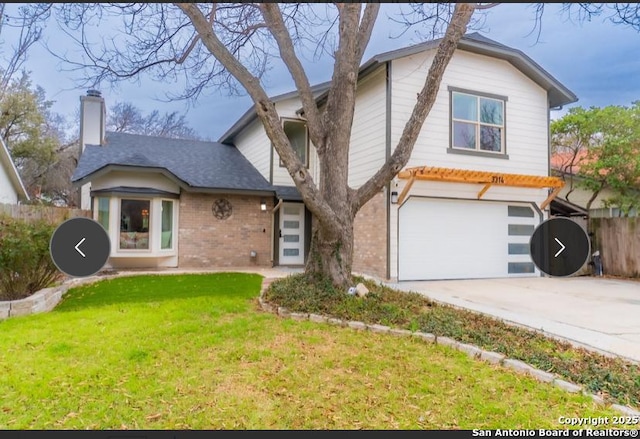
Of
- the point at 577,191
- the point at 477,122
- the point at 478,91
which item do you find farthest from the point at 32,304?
the point at 577,191

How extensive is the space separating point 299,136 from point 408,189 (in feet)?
19.1

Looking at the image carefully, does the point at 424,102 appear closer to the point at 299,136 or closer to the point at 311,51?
the point at 311,51

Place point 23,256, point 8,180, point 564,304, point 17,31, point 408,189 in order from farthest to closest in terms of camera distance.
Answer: point 8,180, point 17,31, point 408,189, point 564,304, point 23,256

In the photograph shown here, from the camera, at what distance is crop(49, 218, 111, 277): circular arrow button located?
6395 mm

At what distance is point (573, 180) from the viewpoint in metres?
13.7

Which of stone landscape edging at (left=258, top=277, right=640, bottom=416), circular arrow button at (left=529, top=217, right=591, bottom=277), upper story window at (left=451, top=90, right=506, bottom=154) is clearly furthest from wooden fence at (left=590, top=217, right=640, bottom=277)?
stone landscape edging at (left=258, top=277, right=640, bottom=416)

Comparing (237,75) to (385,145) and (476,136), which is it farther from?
(476,136)

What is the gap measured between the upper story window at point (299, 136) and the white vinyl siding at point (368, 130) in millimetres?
2764

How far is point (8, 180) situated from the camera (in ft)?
48.4

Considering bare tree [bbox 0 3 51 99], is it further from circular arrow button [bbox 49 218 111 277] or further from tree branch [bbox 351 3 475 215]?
tree branch [bbox 351 3 475 215]

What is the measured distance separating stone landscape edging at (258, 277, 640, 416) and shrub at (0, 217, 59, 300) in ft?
12.2

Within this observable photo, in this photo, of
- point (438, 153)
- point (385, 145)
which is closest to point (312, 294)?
point (385, 145)

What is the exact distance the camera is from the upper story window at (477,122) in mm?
10148

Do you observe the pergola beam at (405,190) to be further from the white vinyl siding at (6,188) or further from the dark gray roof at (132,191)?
the white vinyl siding at (6,188)
